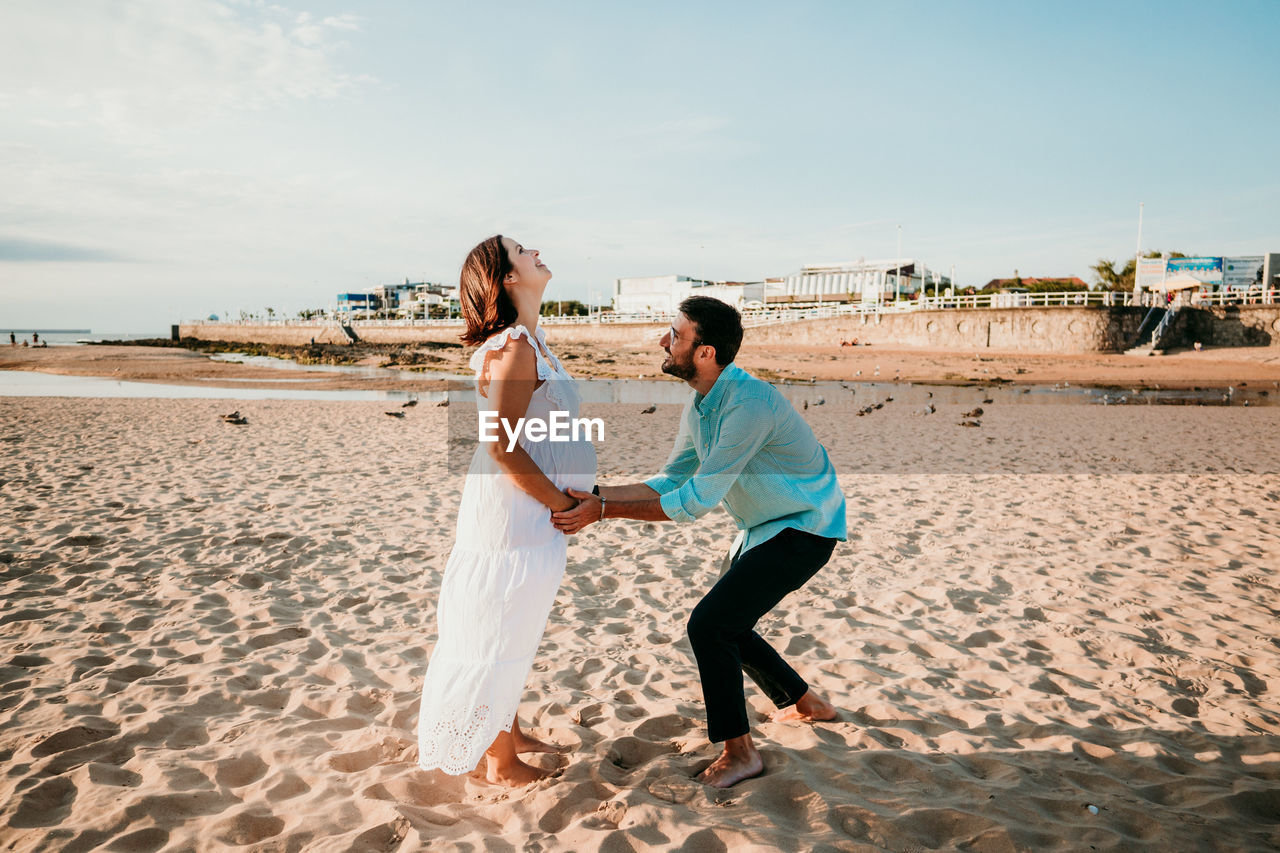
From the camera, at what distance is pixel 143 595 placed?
5.23 metres

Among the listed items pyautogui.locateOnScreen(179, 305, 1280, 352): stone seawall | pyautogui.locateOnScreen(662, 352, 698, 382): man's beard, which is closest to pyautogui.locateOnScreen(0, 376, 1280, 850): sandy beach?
pyautogui.locateOnScreen(662, 352, 698, 382): man's beard

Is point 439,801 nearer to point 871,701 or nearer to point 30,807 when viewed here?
point 30,807

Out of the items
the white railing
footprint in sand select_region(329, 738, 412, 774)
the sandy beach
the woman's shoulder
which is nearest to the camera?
the woman's shoulder

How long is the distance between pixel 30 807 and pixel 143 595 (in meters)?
2.71

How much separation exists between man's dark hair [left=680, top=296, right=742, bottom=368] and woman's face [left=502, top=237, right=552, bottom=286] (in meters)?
0.59

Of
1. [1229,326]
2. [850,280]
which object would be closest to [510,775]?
[1229,326]

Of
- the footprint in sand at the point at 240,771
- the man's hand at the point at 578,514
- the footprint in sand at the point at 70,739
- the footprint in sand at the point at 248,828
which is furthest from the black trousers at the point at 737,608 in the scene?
the footprint in sand at the point at 70,739

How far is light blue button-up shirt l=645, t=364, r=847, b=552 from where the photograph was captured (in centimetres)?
285

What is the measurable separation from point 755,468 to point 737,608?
0.58 meters

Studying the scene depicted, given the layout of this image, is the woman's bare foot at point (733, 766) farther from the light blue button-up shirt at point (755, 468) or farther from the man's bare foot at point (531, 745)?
the light blue button-up shirt at point (755, 468)

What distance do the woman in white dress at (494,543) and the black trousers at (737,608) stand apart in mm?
707

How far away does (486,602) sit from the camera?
275cm

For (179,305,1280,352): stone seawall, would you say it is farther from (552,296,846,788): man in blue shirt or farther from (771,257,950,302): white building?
(552,296,846,788): man in blue shirt

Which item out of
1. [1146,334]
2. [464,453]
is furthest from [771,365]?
[464,453]
